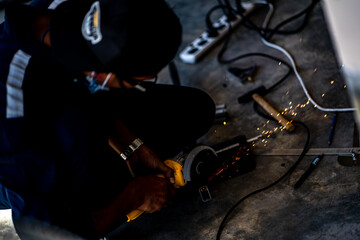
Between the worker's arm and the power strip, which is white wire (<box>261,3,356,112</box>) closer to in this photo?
the power strip

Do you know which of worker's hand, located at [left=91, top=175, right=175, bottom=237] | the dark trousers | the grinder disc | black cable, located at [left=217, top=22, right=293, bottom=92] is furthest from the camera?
black cable, located at [left=217, top=22, right=293, bottom=92]

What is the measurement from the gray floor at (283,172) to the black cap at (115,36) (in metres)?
0.81

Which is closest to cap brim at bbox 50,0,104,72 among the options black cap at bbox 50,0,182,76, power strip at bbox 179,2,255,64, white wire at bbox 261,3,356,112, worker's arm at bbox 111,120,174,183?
black cap at bbox 50,0,182,76

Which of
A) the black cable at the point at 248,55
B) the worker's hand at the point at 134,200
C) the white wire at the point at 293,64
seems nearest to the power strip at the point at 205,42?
the black cable at the point at 248,55

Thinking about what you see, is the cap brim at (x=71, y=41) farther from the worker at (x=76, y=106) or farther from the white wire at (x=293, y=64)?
the white wire at (x=293, y=64)

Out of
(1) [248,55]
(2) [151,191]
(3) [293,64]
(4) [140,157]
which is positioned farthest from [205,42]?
(2) [151,191]

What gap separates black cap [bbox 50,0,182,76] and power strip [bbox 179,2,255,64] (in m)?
1.39

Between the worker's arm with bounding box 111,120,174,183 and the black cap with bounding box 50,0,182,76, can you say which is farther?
the worker's arm with bounding box 111,120,174,183

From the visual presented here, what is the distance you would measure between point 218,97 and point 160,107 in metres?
0.54

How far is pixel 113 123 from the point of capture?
1750mm

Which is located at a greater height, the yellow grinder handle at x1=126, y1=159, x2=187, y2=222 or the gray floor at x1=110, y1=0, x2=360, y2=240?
the yellow grinder handle at x1=126, y1=159, x2=187, y2=222

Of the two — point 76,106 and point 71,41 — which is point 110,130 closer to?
point 76,106

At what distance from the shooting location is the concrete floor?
1532 millimetres

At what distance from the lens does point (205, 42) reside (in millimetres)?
2740
